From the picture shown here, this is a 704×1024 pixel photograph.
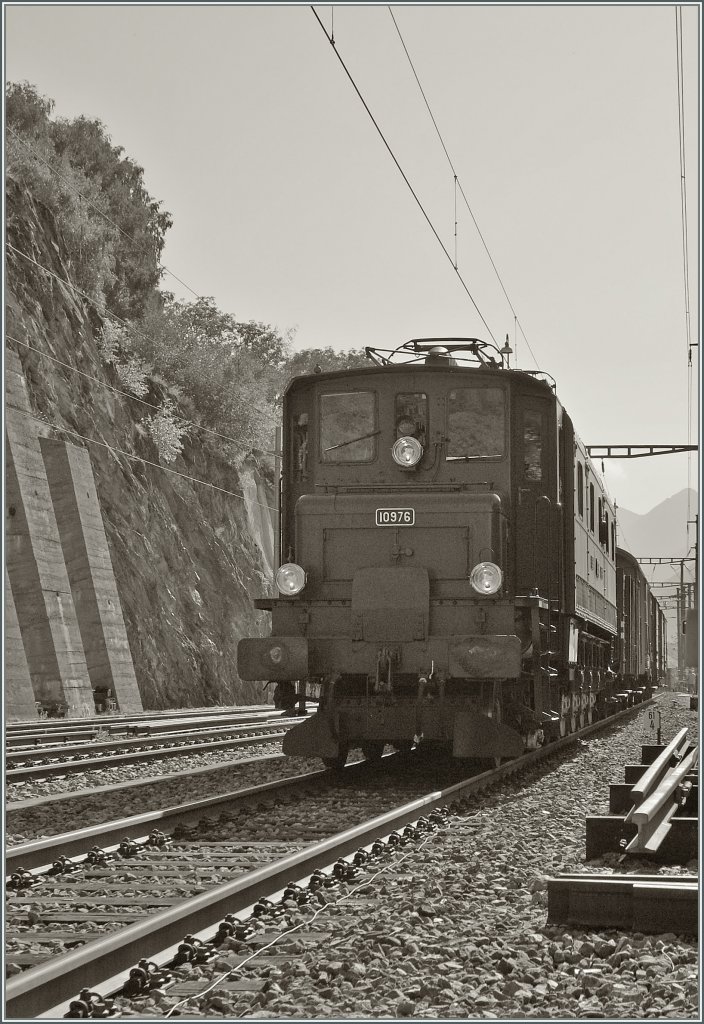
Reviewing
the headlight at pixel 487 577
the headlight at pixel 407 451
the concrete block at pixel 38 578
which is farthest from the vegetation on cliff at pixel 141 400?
the headlight at pixel 487 577

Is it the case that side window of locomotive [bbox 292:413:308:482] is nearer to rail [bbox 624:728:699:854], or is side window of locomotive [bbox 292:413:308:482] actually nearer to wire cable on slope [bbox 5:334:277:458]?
rail [bbox 624:728:699:854]

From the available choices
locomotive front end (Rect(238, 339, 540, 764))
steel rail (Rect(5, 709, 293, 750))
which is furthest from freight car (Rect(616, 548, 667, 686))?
locomotive front end (Rect(238, 339, 540, 764))

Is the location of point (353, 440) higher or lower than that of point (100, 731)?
higher

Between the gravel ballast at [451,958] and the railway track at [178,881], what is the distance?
8.8 inches

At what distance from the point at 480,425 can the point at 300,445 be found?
1833 mm

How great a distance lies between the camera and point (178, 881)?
6359 millimetres

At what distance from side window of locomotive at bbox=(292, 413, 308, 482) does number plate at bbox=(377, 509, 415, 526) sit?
4.18 feet

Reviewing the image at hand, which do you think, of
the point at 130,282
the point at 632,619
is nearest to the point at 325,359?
the point at 130,282

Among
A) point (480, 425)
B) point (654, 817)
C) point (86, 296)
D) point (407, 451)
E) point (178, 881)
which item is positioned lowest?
point (178, 881)

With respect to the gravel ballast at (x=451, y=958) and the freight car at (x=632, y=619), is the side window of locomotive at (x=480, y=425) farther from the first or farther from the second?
the freight car at (x=632, y=619)

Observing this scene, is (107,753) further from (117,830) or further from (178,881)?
(178,881)

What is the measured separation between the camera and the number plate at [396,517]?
1103cm

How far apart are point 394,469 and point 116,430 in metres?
23.0

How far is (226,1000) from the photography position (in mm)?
4188
